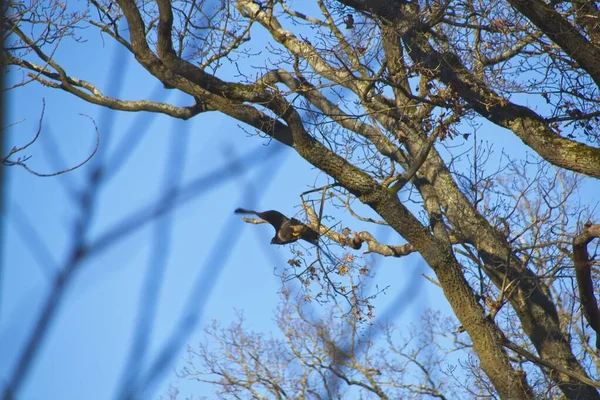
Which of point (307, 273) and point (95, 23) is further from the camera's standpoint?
point (95, 23)

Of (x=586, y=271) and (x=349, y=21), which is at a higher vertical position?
(x=349, y=21)

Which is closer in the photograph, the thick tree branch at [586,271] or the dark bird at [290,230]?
the thick tree branch at [586,271]

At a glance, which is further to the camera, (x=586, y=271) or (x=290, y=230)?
(x=290, y=230)

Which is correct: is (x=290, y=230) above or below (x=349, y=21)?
below

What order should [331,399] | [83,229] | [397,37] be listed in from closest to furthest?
[83,229]
[331,399]
[397,37]

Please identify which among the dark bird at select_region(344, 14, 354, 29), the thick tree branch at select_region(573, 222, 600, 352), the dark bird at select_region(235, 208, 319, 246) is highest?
the dark bird at select_region(344, 14, 354, 29)

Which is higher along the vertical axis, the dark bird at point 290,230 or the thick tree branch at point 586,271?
the dark bird at point 290,230

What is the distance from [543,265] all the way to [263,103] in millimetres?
3625

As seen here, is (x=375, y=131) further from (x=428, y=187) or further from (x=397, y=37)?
(x=397, y=37)

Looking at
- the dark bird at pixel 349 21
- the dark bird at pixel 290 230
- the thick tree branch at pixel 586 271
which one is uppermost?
the dark bird at pixel 349 21

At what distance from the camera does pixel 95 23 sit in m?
7.23

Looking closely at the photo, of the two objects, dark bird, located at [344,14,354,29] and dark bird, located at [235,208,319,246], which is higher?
dark bird, located at [344,14,354,29]

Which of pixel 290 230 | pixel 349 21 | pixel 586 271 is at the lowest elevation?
pixel 586 271

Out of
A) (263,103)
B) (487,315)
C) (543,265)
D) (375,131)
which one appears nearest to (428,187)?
(375,131)
